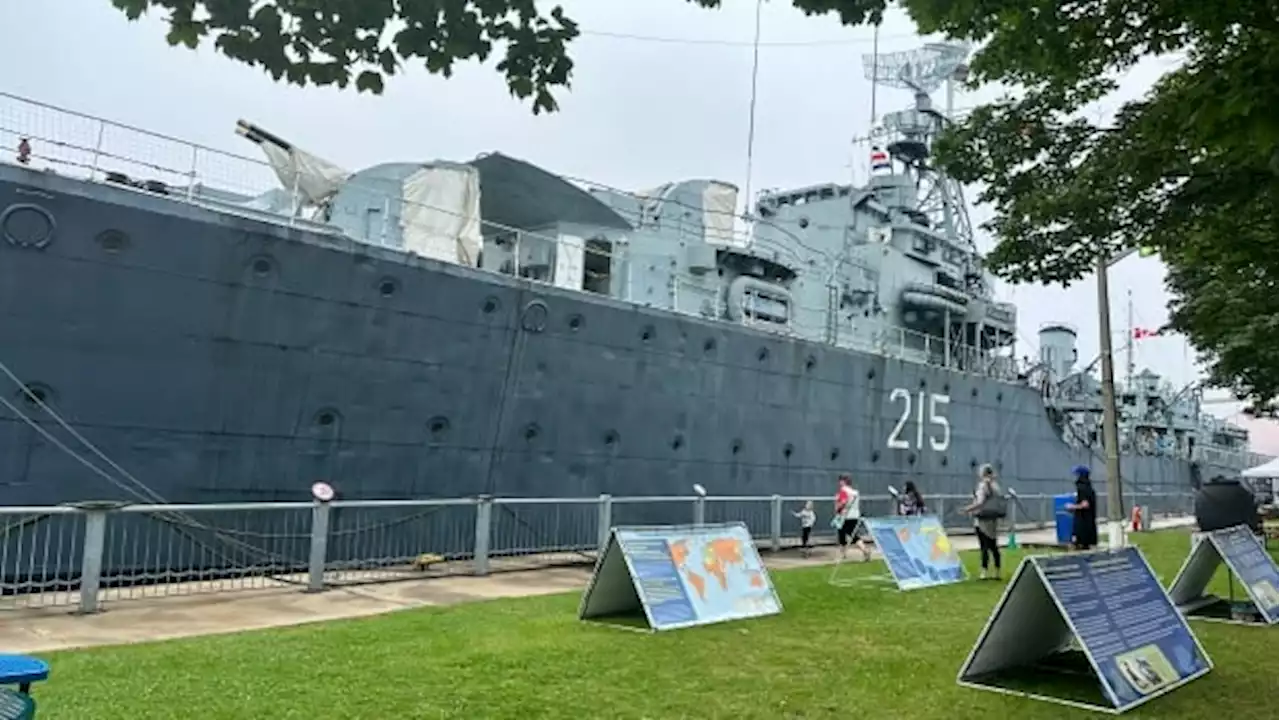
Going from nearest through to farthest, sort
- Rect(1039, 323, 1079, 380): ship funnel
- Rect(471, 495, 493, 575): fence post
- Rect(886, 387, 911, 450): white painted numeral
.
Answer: Rect(471, 495, 493, 575): fence post
Rect(886, 387, 911, 450): white painted numeral
Rect(1039, 323, 1079, 380): ship funnel

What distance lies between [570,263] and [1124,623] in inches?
393

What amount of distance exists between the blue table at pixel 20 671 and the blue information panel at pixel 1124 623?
4.87 meters

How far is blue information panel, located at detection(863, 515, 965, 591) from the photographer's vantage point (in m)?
10.4

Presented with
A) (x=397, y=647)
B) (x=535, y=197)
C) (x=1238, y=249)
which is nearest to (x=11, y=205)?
(x=397, y=647)

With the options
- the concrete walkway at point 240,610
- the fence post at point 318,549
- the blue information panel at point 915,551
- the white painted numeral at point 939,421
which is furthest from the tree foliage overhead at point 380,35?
the white painted numeral at point 939,421

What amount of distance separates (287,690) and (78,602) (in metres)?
4.15

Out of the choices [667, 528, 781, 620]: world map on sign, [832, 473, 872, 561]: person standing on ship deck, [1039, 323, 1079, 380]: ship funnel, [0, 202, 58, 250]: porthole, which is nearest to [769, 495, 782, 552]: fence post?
[832, 473, 872, 561]: person standing on ship deck

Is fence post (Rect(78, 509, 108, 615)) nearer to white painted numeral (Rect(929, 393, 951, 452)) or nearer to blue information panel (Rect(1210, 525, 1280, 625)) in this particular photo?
blue information panel (Rect(1210, 525, 1280, 625))

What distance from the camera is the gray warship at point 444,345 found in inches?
374

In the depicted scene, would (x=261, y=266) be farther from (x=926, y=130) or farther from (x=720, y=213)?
(x=926, y=130)

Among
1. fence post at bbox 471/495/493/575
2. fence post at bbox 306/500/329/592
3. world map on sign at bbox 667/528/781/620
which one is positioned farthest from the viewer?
fence post at bbox 471/495/493/575

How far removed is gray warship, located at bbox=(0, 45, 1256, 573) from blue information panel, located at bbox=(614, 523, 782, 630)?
16.0 ft

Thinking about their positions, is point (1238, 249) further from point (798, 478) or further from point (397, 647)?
point (798, 478)

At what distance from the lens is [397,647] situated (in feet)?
21.3
